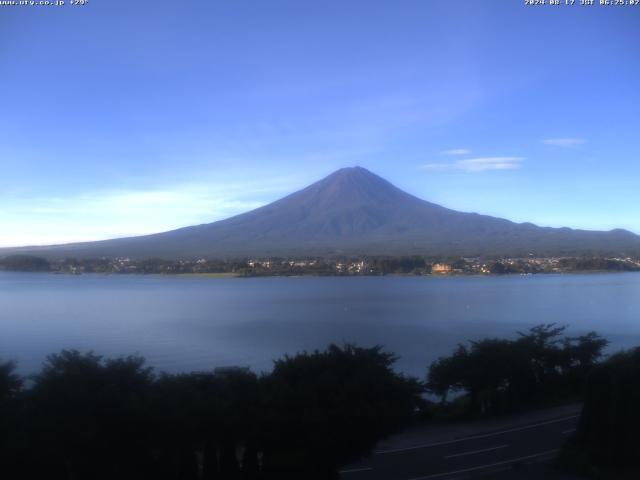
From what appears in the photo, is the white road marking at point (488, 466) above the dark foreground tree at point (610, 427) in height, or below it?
below

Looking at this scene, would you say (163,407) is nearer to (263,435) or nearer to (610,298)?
(263,435)

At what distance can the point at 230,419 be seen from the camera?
6465 millimetres

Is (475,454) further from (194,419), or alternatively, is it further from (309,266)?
(309,266)

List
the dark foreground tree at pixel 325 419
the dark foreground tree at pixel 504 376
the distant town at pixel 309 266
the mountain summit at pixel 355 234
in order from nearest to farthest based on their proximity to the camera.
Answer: the dark foreground tree at pixel 325 419 → the dark foreground tree at pixel 504 376 → the distant town at pixel 309 266 → the mountain summit at pixel 355 234

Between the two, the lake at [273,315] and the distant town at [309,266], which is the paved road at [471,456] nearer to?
the lake at [273,315]

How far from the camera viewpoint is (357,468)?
7.48 m

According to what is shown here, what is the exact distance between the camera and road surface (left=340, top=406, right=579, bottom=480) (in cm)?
718

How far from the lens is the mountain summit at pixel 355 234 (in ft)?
198

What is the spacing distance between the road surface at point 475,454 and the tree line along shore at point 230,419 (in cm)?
47

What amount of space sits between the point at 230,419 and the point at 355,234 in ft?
215

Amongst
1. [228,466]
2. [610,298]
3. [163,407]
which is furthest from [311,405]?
[610,298]

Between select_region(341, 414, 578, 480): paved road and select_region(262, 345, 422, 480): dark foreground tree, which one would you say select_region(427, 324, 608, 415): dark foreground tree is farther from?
select_region(262, 345, 422, 480): dark foreground tree

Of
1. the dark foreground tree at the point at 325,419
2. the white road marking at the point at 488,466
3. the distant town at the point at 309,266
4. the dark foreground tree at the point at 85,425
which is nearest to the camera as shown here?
the dark foreground tree at the point at 85,425

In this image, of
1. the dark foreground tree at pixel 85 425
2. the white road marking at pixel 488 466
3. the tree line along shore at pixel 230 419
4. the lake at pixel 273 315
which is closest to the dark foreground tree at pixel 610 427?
the tree line along shore at pixel 230 419
